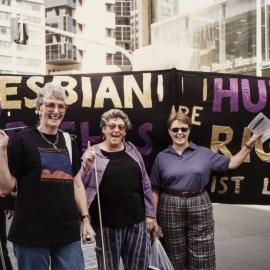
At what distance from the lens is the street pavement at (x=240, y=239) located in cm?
639

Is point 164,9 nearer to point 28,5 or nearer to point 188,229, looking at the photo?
point 188,229

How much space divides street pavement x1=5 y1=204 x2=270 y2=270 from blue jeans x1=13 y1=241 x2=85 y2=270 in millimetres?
2493

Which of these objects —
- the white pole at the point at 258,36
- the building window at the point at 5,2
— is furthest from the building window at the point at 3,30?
the white pole at the point at 258,36

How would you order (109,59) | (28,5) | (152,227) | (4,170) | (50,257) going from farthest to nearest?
(28,5), (109,59), (152,227), (50,257), (4,170)

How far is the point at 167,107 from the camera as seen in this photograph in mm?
4809

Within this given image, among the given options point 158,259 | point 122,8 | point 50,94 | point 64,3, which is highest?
point 122,8

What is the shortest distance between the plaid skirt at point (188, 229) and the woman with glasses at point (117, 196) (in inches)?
11.9

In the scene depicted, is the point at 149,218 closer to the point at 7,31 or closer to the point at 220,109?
the point at 220,109

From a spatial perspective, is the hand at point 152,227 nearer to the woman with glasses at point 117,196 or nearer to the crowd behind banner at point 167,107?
the woman with glasses at point 117,196

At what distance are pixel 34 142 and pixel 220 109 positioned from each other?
2.13 m

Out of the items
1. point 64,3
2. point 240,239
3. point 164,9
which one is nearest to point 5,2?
point 64,3

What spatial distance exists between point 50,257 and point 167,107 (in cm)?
189

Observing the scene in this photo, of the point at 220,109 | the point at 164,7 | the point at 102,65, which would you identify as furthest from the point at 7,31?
the point at 220,109

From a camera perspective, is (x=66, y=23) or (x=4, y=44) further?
(x=4, y=44)
